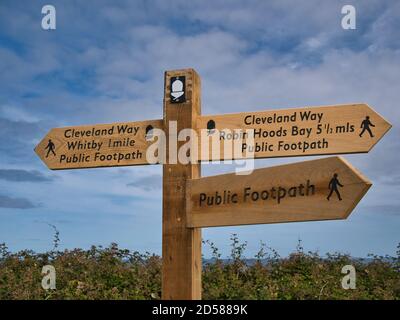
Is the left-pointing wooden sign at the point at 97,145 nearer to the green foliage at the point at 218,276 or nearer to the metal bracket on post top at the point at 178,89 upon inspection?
the metal bracket on post top at the point at 178,89

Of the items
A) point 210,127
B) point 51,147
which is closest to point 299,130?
point 210,127

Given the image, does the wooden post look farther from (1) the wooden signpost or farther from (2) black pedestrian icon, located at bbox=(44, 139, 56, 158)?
(2) black pedestrian icon, located at bbox=(44, 139, 56, 158)

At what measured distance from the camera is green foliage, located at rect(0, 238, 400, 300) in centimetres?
702

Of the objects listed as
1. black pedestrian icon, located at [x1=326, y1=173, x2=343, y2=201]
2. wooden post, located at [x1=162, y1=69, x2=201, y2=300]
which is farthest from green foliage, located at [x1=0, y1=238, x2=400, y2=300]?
black pedestrian icon, located at [x1=326, y1=173, x2=343, y2=201]

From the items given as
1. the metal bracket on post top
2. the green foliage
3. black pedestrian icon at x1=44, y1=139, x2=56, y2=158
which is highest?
the metal bracket on post top

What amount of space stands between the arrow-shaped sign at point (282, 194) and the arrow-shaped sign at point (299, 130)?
0.69m

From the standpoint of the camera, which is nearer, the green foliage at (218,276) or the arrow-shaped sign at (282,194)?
the arrow-shaped sign at (282,194)

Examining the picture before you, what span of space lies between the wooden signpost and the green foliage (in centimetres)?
224

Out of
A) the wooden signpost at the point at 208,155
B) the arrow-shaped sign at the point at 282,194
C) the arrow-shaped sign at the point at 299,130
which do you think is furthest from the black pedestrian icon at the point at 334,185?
the arrow-shaped sign at the point at 299,130

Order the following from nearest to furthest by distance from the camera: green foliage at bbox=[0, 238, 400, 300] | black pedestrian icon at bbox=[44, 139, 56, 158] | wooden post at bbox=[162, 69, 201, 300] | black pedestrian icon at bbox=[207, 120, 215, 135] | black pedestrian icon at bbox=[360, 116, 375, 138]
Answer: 1. black pedestrian icon at bbox=[360, 116, 375, 138]
2. wooden post at bbox=[162, 69, 201, 300]
3. black pedestrian icon at bbox=[207, 120, 215, 135]
4. black pedestrian icon at bbox=[44, 139, 56, 158]
5. green foliage at bbox=[0, 238, 400, 300]

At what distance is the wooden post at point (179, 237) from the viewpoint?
4.80 metres
